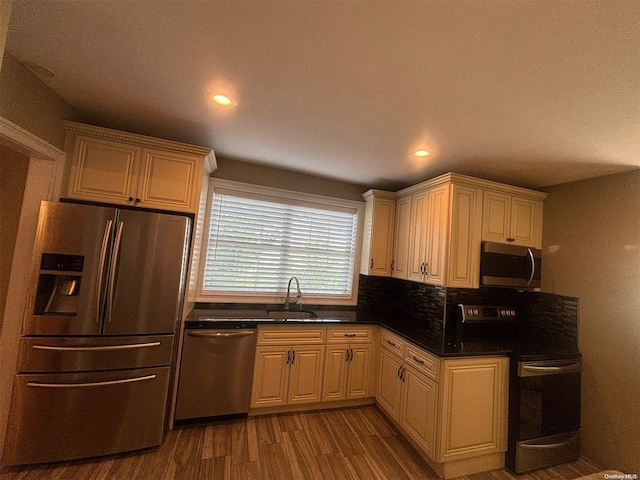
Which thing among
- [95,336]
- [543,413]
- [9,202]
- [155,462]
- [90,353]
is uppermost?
[9,202]

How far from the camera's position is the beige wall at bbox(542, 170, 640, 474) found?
2.06 m

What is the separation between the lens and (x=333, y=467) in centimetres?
196

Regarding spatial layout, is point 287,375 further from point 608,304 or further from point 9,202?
point 608,304

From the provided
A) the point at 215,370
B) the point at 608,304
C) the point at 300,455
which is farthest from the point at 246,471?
the point at 608,304

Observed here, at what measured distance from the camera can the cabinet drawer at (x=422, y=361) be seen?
2.03m

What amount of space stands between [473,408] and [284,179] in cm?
276

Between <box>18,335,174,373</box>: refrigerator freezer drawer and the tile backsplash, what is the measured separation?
223cm

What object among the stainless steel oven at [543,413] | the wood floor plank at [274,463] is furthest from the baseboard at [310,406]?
the stainless steel oven at [543,413]

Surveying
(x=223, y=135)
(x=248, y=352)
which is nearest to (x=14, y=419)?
(x=248, y=352)

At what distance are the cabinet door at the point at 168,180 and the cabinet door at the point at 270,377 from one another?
4.83 feet

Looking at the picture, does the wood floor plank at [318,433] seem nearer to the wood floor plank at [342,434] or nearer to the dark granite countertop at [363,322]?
the wood floor plank at [342,434]

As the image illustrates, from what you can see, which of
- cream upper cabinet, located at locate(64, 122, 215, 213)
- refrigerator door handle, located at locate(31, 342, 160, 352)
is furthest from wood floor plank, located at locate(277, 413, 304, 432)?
cream upper cabinet, located at locate(64, 122, 215, 213)

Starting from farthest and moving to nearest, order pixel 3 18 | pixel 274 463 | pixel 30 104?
1. pixel 274 463
2. pixel 30 104
3. pixel 3 18

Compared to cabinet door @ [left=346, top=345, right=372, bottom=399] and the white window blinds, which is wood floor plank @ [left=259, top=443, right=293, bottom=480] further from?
the white window blinds
